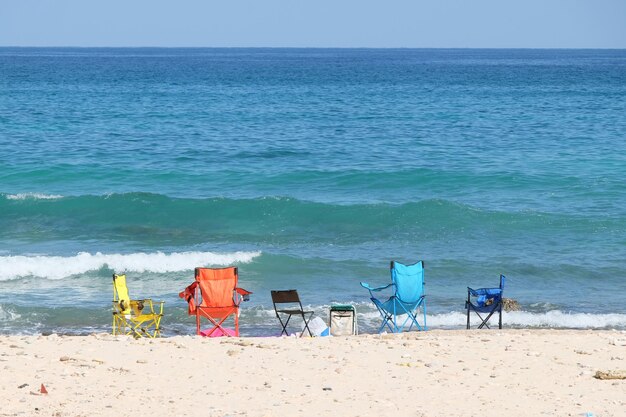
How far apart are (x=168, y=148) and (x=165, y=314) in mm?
15985

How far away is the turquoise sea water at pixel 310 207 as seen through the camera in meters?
13.4

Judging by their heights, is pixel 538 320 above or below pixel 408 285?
below

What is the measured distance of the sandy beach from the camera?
6.99 m

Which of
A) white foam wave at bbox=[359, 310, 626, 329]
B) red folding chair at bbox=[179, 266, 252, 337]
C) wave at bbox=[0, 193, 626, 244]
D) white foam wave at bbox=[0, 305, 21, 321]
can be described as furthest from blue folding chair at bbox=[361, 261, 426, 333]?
wave at bbox=[0, 193, 626, 244]

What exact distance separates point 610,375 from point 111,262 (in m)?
9.08

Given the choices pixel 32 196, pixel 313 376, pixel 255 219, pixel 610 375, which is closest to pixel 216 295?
pixel 313 376

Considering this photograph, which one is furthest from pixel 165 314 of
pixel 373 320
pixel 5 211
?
pixel 5 211

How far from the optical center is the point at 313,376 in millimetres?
7879

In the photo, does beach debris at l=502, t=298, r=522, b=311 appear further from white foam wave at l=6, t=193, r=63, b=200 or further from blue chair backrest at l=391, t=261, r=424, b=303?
white foam wave at l=6, t=193, r=63, b=200

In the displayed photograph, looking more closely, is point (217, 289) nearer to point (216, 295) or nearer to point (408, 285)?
point (216, 295)

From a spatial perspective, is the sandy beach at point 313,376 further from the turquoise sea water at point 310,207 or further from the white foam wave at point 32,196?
the white foam wave at point 32,196

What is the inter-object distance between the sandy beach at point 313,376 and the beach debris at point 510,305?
8.90ft

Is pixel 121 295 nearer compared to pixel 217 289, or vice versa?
pixel 217 289

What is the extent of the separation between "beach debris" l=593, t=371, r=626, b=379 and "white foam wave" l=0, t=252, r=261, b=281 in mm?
8080
